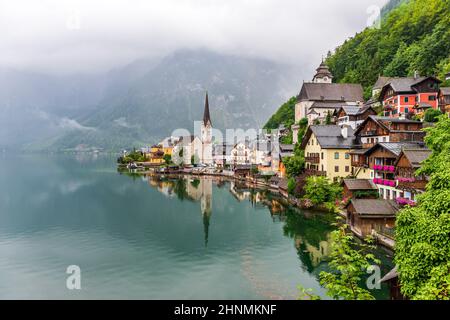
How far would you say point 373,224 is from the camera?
112 feet

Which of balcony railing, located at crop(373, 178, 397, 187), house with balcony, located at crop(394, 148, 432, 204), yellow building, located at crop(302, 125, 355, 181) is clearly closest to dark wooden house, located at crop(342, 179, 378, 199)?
balcony railing, located at crop(373, 178, 397, 187)

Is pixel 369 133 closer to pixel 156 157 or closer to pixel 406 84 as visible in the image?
pixel 406 84

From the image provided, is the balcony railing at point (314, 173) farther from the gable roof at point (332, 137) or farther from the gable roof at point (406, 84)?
the gable roof at point (406, 84)

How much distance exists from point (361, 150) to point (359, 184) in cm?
630

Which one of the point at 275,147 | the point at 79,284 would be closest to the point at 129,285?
the point at 79,284

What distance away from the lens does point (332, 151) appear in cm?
5397

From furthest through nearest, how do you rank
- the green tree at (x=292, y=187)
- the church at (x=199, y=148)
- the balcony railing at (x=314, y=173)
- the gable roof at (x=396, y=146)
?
the church at (x=199, y=148)
the green tree at (x=292, y=187)
the balcony railing at (x=314, y=173)
the gable roof at (x=396, y=146)

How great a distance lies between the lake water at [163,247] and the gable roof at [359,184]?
16.5 ft

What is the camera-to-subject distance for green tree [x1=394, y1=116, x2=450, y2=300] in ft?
44.4

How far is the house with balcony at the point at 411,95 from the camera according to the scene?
61.1m

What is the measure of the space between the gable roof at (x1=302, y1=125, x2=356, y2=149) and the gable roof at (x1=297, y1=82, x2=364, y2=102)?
40.8 meters

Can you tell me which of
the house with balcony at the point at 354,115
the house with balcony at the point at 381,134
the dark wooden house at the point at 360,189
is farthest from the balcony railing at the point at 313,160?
the house with balcony at the point at 354,115
